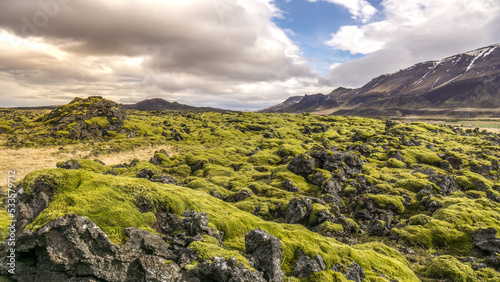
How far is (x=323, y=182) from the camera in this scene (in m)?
34.3

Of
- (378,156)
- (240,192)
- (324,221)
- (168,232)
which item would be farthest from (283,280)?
(378,156)

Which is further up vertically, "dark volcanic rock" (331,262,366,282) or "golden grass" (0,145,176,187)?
"dark volcanic rock" (331,262,366,282)

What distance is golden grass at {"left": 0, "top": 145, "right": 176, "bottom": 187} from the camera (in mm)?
43781

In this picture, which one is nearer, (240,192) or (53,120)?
(240,192)

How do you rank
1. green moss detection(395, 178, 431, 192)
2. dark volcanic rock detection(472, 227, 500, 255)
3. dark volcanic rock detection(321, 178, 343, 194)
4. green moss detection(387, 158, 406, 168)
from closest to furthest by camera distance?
dark volcanic rock detection(472, 227, 500, 255), dark volcanic rock detection(321, 178, 343, 194), green moss detection(395, 178, 431, 192), green moss detection(387, 158, 406, 168)

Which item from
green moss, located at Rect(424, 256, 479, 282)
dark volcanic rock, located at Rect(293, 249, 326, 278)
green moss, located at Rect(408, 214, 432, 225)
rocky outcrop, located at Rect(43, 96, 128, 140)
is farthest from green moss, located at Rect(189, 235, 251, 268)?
rocky outcrop, located at Rect(43, 96, 128, 140)

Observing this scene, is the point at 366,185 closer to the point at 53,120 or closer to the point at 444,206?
the point at 444,206

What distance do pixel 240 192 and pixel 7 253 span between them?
2300 cm

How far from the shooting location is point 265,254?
37.9ft

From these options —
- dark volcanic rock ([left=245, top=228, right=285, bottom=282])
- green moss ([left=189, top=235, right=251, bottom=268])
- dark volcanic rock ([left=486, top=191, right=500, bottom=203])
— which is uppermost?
green moss ([left=189, top=235, right=251, bottom=268])

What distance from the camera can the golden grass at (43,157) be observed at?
4378 cm

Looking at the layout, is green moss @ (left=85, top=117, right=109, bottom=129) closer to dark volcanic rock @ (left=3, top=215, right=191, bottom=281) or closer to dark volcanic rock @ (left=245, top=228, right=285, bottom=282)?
dark volcanic rock @ (left=3, top=215, right=191, bottom=281)

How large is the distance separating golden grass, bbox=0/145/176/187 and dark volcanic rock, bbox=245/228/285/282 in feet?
146

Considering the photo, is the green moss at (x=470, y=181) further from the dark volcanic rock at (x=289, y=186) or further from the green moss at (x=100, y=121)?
the green moss at (x=100, y=121)
